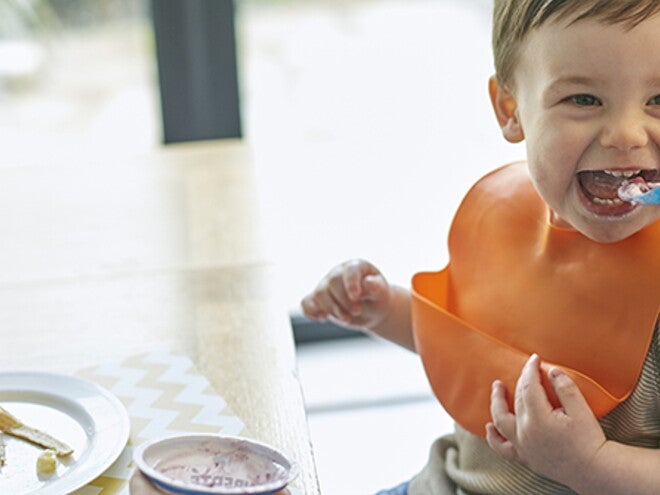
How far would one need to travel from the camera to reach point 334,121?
256cm

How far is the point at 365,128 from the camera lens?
258 cm

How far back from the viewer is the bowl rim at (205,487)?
29.0 inches

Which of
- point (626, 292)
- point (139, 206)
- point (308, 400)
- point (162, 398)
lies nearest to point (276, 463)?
point (162, 398)

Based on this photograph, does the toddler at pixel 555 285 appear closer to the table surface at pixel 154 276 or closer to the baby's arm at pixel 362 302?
the baby's arm at pixel 362 302

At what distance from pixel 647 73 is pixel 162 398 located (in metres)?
0.50

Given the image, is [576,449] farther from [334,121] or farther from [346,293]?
[334,121]

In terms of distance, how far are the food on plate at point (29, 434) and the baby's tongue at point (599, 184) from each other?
504 millimetres

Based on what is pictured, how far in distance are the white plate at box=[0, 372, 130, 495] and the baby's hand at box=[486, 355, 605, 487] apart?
34 cm

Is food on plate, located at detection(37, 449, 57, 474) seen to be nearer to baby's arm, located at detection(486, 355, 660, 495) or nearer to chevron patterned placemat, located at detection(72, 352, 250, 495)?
chevron patterned placemat, located at detection(72, 352, 250, 495)

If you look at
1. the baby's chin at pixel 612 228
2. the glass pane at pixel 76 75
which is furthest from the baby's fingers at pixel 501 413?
the glass pane at pixel 76 75

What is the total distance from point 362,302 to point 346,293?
0.13 ft

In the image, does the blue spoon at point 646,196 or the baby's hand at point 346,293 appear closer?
the blue spoon at point 646,196

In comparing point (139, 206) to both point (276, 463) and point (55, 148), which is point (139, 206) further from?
point (55, 148)

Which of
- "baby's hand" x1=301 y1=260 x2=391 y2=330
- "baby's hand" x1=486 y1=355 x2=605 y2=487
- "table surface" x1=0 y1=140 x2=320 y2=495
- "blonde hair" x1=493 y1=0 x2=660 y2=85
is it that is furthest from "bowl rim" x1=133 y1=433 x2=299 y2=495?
"blonde hair" x1=493 y1=0 x2=660 y2=85
